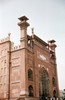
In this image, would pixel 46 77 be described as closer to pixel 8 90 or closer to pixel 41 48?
pixel 41 48

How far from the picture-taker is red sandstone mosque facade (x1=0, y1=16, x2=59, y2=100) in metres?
23.3

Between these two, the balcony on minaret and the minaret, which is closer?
the minaret

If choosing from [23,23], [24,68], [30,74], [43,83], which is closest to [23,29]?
[23,23]

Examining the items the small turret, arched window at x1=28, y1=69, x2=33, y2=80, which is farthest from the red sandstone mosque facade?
the small turret

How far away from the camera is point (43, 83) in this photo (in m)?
28.8

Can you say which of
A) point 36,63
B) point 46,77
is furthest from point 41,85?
point 36,63

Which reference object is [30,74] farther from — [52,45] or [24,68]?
[52,45]

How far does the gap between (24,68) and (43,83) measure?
22.3ft

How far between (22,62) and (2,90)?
4.60 meters

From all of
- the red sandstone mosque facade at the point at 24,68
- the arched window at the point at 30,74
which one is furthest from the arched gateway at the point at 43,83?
the arched window at the point at 30,74

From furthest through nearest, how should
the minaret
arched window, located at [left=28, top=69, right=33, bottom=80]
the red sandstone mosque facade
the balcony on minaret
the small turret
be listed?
the small turret
arched window, located at [left=28, top=69, right=33, bottom=80]
the balcony on minaret
the minaret
the red sandstone mosque facade

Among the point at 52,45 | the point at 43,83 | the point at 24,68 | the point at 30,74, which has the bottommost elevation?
the point at 43,83

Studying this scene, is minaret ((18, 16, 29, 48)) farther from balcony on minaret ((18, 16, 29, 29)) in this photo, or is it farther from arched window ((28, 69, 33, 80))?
arched window ((28, 69, 33, 80))

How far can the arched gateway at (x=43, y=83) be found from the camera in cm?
2758
